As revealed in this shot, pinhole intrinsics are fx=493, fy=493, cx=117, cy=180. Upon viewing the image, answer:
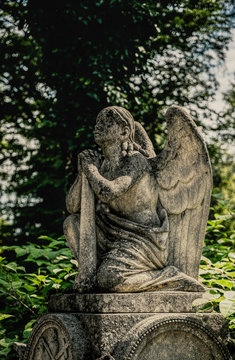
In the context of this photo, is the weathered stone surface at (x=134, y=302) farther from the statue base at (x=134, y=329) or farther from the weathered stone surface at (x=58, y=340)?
the weathered stone surface at (x=58, y=340)

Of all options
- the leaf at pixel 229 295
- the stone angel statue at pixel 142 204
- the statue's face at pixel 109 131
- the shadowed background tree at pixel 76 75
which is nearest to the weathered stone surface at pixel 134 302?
the stone angel statue at pixel 142 204

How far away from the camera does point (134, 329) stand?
365cm

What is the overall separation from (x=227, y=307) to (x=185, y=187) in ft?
3.77

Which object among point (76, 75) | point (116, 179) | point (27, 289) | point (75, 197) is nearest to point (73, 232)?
point (75, 197)

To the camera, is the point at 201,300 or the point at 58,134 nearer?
the point at 201,300

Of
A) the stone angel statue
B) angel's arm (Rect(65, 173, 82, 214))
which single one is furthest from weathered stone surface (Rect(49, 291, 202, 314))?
angel's arm (Rect(65, 173, 82, 214))

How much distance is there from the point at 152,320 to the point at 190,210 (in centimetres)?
112

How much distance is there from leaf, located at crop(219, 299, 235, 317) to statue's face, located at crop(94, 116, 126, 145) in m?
1.70

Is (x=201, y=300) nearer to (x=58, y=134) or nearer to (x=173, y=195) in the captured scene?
(x=173, y=195)

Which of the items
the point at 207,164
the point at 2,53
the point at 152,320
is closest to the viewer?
the point at 152,320

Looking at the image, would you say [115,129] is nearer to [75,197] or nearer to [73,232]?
[75,197]

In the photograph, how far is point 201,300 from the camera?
3.88 m

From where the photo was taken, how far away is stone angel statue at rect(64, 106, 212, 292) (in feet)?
13.6

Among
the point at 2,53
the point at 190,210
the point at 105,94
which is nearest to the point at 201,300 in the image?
the point at 190,210
